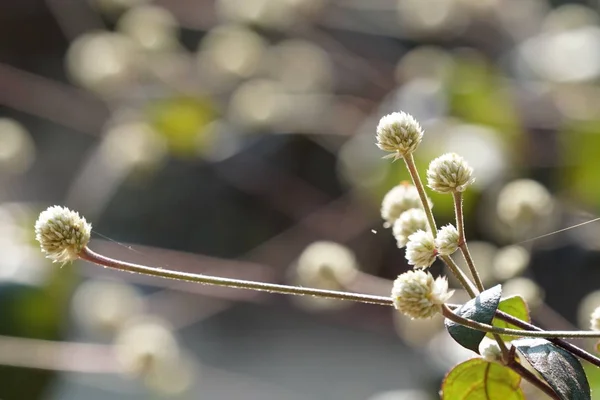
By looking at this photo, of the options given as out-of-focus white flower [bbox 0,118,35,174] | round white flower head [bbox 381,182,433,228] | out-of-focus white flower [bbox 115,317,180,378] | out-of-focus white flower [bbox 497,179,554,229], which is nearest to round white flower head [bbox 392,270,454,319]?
round white flower head [bbox 381,182,433,228]

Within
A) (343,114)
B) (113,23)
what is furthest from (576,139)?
(113,23)

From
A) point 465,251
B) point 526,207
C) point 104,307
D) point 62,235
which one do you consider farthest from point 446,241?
point 104,307

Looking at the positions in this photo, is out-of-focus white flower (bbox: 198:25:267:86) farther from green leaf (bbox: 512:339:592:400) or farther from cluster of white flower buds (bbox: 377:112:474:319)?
green leaf (bbox: 512:339:592:400)

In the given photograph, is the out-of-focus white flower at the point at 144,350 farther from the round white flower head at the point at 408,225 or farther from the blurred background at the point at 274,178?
the round white flower head at the point at 408,225

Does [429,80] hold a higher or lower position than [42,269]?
higher

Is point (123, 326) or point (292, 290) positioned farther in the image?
point (123, 326)

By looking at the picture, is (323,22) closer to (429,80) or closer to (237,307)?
(429,80)
